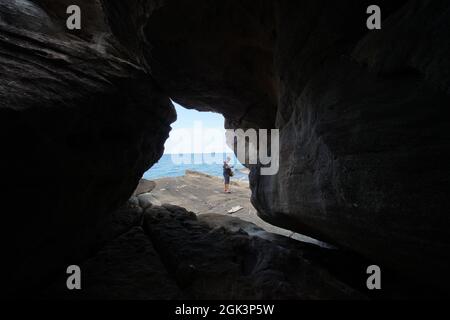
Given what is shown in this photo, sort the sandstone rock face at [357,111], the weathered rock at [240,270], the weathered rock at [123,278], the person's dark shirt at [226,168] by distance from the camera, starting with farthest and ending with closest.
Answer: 1. the person's dark shirt at [226,168]
2. the weathered rock at [123,278]
3. the weathered rock at [240,270]
4. the sandstone rock face at [357,111]

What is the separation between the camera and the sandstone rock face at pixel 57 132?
2.42m

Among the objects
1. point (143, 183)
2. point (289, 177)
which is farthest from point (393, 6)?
point (143, 183)

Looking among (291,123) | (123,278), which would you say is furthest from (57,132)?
(291,123)

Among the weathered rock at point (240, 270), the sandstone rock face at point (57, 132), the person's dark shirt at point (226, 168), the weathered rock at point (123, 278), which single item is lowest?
the weathered rock at point (123, 278)

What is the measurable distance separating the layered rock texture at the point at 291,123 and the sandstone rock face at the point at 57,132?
0.02m

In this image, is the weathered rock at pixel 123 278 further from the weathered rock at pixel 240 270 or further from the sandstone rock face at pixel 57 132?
the sandstone rock face at pixel 57 132

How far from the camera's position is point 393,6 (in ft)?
10.9

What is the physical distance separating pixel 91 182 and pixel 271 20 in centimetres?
507

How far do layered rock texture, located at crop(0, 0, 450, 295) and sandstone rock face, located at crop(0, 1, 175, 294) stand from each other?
18 mm

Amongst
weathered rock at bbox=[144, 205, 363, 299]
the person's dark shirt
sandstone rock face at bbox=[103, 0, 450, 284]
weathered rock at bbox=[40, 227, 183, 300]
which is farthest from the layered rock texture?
the person's dark shirt

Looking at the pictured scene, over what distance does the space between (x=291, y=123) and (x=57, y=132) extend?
4172 mm

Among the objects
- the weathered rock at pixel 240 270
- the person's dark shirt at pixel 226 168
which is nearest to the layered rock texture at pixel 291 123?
the weathered rock at pixel 240 270

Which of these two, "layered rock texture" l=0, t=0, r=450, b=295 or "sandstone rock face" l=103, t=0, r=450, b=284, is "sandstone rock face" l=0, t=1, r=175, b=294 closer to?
"layered rock texture" l=0, t=0, r=450, b=295
